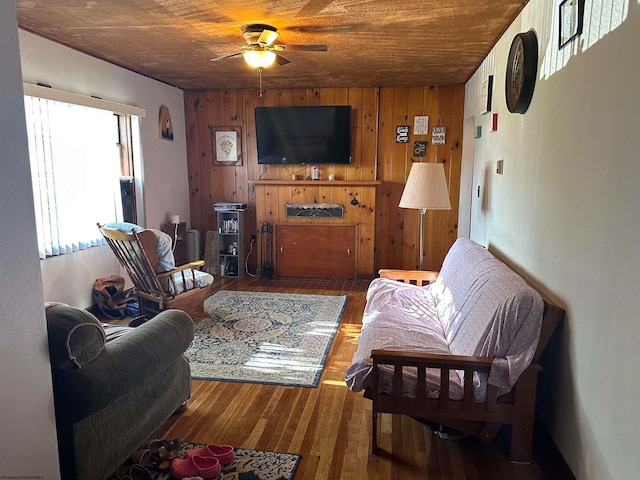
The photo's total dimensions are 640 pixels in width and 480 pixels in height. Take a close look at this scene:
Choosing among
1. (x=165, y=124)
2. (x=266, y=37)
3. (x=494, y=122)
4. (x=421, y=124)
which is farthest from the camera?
(x=421, y=124)

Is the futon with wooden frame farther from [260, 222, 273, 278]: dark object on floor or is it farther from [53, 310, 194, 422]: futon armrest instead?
[260, 222, 273, 278]: dark object on floor

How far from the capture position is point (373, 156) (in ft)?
18.5

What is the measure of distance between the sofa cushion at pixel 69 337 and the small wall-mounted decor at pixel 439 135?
4.63 meters

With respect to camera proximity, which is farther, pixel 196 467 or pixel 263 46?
pixel 263 46

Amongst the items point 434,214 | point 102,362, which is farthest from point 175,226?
point 102,362

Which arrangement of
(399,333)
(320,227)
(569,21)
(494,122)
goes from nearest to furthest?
(569,21) < (399,333) < (494,122) < (320,227)

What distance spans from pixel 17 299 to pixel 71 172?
293 centimetres

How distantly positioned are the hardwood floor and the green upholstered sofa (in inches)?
16.8

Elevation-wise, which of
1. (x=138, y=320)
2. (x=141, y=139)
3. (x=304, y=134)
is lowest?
(x=138, y=320)

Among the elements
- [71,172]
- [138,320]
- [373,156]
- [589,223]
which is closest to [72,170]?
[71,172]

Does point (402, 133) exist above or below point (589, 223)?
above

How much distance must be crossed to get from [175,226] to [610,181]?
467 centimetres

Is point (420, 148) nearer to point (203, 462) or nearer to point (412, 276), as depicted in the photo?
point (412, 276)

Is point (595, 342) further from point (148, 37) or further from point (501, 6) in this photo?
point (148, 37)
